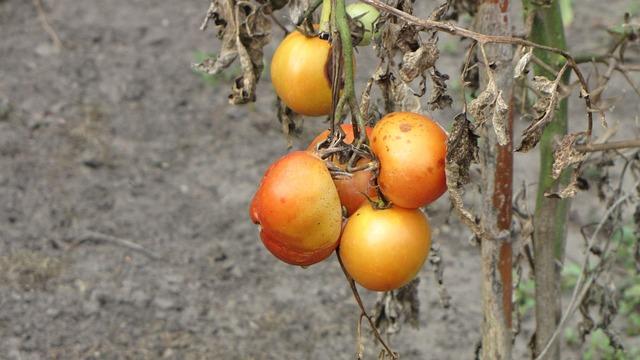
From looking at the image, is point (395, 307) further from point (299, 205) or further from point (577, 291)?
point (299, 205)

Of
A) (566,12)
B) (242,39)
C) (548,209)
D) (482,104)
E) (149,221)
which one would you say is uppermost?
(482,104)

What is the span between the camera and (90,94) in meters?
3.20

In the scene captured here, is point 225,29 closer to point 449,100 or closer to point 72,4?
point 449,100

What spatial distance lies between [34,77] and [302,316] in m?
1.55

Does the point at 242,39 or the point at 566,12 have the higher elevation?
the point at 242,39

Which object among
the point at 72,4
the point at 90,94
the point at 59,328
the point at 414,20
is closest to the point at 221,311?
the point at 59,328

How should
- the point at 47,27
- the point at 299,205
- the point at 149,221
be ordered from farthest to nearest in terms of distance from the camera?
the point at 47,27
the point at 149,221
the point at 299,205

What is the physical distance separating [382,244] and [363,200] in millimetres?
61

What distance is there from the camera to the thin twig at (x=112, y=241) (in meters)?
2.45

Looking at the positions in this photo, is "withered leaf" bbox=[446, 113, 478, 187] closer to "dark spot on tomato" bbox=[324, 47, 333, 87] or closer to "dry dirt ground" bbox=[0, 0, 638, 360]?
"dark spot on tomato" bbox=[324, 47, 333, 87]

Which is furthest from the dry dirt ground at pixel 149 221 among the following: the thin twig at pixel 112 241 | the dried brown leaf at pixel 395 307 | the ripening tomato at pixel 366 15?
the ripening tomato at pixel 366 15

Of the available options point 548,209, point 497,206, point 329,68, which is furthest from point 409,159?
point 548,209

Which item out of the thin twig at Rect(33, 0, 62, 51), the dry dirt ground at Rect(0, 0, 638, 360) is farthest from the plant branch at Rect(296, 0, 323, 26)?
the thin twig at Rect(33, 0, 62, 51)

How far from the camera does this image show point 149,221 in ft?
8.55
